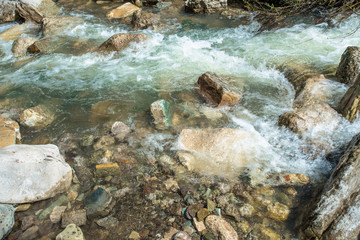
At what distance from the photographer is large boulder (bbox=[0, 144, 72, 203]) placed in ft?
9.91

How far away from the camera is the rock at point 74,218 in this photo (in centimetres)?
297

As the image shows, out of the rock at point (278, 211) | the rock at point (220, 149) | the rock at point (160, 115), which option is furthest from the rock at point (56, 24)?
the rock at point (278, 211)

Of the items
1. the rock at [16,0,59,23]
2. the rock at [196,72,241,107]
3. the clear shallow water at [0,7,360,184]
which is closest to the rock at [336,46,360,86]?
the clear shallow water at [0,7,360,184]

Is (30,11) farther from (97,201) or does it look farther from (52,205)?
(97,201)

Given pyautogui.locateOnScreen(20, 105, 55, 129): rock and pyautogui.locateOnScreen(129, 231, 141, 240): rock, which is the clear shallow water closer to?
pyautogui.locateOnScreen(20, 105, 55, 129): rock

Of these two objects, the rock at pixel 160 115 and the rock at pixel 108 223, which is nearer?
the rock at pixel 108 223

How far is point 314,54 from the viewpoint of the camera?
235 inches

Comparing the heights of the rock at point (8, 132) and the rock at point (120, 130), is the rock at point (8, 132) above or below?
below

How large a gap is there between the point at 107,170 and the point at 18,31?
24.4ft

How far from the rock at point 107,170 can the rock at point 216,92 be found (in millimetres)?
2131

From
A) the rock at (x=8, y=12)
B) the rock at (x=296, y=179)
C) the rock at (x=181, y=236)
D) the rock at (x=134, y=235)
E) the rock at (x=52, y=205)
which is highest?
the rock at (x=296, y=179)

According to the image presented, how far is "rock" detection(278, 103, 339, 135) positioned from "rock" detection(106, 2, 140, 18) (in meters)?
7.29

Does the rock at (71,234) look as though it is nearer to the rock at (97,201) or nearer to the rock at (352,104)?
the rock at (97,201)

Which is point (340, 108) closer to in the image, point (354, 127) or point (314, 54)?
point (354, 127)
